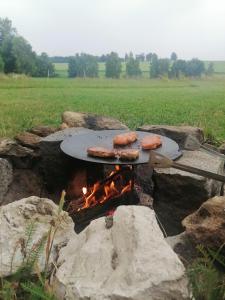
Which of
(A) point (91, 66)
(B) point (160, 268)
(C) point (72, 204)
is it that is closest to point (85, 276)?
(B) point (160, 268)

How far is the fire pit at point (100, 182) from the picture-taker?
13.8ft

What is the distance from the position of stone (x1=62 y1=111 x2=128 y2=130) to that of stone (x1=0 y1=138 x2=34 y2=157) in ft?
3.43

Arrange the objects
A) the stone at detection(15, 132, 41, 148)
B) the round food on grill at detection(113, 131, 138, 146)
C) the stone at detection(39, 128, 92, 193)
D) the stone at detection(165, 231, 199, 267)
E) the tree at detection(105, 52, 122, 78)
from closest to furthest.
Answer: the stone at detection(165, 231, 199, 267) → the round food on grill at detection(113, 131, 138, 146) → the stone at detection(39, 128, 92, 193) → the stone at detection(15, 132, 41, 148) → the tree at detection(105, 52, 122, 78)

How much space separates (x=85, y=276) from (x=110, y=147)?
7.15 feet

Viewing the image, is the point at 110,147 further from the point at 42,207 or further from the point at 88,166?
the point at 42,207

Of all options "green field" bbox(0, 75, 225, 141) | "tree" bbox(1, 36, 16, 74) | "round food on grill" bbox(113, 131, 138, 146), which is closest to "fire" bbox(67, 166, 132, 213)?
"round food on grill" bbox(113, 131, 138, 146)

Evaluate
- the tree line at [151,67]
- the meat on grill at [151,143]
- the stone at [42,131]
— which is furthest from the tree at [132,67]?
the meat on grill at [151,143]

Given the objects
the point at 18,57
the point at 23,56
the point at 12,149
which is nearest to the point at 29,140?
the point at 12,149

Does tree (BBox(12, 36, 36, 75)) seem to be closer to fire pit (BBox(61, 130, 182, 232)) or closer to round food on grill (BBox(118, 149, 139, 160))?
fire pit (BBox(61, 130, 182, 232))

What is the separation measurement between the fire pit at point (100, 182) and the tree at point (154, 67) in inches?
438

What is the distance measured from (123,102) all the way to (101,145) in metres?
6.35

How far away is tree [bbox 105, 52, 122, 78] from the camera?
54.3 feet

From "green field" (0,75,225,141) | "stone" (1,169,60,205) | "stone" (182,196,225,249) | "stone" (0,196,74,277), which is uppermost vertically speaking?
"stone" (182,196,225,249)

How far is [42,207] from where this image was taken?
355 cm
